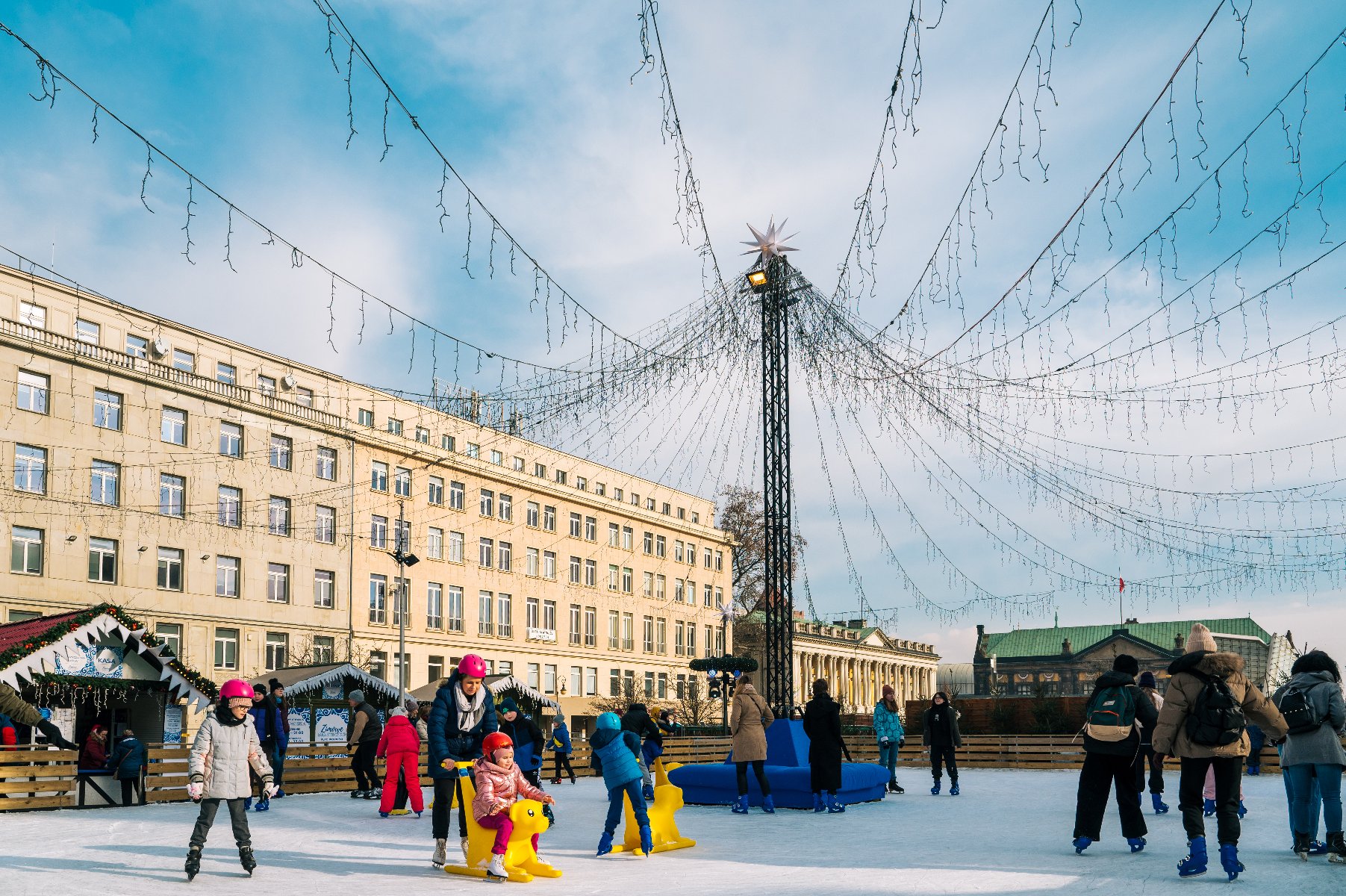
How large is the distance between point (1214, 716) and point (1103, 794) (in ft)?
6.09

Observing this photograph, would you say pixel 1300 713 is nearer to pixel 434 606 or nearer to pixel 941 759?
pixel 941 759

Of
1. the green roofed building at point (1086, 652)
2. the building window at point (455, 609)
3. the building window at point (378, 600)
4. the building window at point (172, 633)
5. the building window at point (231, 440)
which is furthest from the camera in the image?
the green roofed building at point (1086, 652)

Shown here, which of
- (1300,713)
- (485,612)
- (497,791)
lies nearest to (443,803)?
(497,791)

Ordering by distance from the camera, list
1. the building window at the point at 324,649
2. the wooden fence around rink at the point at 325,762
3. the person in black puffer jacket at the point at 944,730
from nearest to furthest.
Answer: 1. the wooden fence around rink at the point at 325,762
2. the person in black puffer jacket at the point at 944,730
3. the building window at the point at 324,649

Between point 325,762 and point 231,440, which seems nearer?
point 325,762

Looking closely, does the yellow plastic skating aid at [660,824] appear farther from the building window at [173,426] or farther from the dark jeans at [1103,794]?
the building window at [173,426]

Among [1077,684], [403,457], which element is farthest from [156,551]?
[1077,684]

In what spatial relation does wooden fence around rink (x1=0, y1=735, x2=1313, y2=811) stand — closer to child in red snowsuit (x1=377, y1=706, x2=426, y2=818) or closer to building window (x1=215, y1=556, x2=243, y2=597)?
child in red snowsuit (x1=377, y1=706, x2=426, y2=818)

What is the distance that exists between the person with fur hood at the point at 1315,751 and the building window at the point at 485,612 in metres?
49.9

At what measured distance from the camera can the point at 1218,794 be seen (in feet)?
29.3

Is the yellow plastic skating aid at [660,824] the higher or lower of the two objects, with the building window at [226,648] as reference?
lower

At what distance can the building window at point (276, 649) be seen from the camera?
46.0m

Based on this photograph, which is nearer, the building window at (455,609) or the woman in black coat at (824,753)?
the woman in black coat at (824,753)

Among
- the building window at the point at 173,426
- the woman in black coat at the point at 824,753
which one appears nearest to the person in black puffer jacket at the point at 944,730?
the woman in black coat at the point at 824,753
